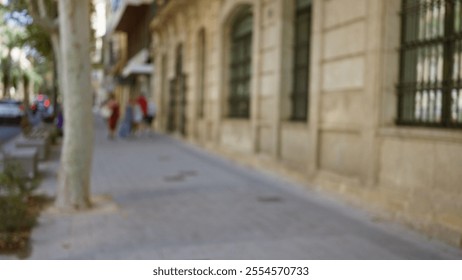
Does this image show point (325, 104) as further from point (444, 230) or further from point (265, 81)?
point (444, 230)

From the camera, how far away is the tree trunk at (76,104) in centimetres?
697

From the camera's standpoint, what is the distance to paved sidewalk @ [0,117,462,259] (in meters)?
5.39

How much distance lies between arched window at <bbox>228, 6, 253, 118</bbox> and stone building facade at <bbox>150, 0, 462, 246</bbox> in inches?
1.1

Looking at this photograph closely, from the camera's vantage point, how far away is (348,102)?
8406mm

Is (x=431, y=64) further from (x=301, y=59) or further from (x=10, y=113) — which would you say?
(x=10, y=113)

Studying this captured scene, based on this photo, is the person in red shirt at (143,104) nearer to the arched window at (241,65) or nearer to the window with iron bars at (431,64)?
the arched window at (241,65)

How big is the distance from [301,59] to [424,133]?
14.6ft

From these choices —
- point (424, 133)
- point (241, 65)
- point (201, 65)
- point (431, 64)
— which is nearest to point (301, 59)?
point (241, 65)

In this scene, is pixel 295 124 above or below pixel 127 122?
above

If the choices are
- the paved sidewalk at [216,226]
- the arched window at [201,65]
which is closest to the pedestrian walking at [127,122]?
the arched window at [201,65]

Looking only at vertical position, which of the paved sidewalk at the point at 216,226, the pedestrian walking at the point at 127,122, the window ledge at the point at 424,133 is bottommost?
the paved sidewalk at the point at 216,226

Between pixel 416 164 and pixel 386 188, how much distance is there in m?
0.67

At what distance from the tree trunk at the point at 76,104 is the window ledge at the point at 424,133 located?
4.00 metres
